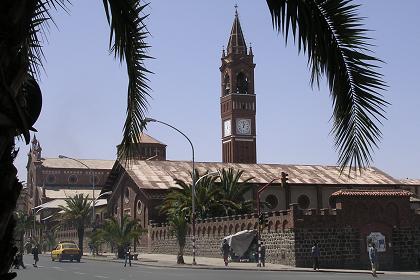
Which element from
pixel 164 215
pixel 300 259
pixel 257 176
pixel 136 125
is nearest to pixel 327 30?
pixel 136 125

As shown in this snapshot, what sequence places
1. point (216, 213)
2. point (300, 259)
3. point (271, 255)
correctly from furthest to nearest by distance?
point (216, 213), point (271, 255), point (300, 259)

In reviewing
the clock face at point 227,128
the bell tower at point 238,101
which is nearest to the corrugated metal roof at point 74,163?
the clock face at point 227,128

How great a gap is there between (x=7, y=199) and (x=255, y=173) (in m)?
67.0

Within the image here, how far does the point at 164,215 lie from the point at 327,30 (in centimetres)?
6006

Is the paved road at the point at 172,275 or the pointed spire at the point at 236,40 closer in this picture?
the paved road at the point at 172,275

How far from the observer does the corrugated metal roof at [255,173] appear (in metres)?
66.2

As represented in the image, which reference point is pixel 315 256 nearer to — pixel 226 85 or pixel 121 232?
pixel 121 232

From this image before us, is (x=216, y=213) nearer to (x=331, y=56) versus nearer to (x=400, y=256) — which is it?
(x=400, y=256)

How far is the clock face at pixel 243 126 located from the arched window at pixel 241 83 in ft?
15.6

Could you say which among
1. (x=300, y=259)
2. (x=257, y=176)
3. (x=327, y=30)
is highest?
(x=257, y=176)

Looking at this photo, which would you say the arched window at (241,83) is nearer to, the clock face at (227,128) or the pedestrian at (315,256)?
the clock face at (227,128)

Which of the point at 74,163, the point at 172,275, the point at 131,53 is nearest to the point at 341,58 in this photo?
the point at 131,53

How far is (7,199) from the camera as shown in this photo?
13.0 feet

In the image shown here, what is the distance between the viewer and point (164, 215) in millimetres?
64625
